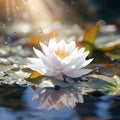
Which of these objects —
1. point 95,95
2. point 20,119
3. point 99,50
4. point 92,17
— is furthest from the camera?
point 92,17

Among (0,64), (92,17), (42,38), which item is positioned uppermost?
(92,17)

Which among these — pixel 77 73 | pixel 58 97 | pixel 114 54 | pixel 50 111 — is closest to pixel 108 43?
pixel 114 54

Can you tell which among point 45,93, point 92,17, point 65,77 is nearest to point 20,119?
point 45,93

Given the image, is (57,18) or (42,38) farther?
(57,18)

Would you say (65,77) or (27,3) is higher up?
(27,3)

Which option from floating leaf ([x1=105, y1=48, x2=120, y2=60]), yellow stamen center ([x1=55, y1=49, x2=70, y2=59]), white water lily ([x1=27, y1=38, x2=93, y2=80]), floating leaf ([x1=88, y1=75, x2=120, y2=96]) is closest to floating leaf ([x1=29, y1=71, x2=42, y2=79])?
white water lily ([x1=27, y1=38, x2=93, y2=80])

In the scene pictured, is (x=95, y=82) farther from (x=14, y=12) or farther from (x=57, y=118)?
(x=14, y=12)

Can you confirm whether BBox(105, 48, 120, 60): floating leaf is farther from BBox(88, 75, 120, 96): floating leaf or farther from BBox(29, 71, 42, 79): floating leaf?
BBox(29, 71, 42, 79): floating leaf

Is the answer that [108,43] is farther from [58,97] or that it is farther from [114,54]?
[58,97]
